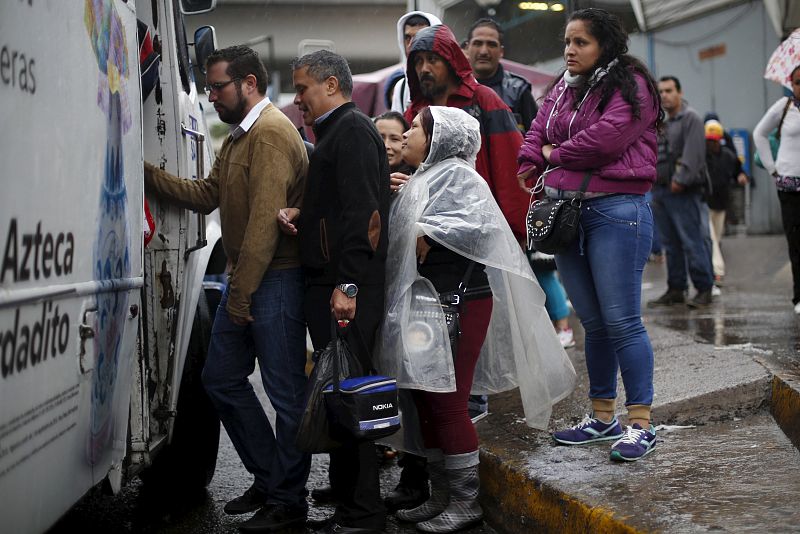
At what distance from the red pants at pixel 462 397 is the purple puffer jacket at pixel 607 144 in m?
0.65

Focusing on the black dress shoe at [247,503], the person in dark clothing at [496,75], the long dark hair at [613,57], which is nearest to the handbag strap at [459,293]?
the long dark hair at [613,57]

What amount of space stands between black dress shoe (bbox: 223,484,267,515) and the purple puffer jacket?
1803mm

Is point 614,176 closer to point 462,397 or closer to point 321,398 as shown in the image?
point 462,397

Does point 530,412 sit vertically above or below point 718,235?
below

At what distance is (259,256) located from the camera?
3898mm

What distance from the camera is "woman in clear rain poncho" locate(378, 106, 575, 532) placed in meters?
3.87

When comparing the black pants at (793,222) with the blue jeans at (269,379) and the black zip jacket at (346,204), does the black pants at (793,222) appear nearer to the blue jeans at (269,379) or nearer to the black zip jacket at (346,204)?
the black zip jacket at (346,204)

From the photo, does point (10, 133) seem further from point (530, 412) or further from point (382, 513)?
point (530, 412)

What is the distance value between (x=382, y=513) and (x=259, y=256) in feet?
3.59

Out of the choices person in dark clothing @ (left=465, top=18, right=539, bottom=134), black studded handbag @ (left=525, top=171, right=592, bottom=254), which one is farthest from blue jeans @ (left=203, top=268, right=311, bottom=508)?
person in dark clothing @ (left=465, top=18, right=539, bottom=134)

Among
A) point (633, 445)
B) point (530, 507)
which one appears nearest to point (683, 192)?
point (633, 445)

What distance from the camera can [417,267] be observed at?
399 centimetres

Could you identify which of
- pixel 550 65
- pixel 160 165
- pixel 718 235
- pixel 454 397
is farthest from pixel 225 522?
pixel 550 65

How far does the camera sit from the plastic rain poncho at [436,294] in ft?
12.7
